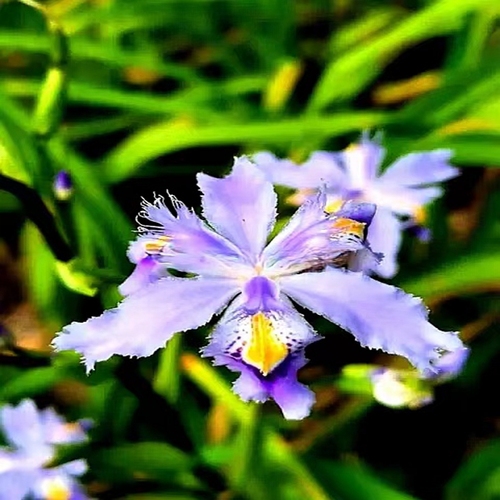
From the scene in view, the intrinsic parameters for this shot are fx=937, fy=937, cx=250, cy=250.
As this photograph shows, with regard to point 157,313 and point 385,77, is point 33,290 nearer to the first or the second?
point 385,77

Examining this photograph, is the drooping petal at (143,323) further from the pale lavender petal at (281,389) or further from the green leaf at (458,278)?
the green leaf at (458,278)

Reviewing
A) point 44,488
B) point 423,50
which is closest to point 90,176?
point 44,488

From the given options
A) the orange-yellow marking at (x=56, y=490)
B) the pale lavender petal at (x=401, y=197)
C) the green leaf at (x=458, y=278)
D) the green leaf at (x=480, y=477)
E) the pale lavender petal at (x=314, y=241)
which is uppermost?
the green leaf at (x=458, y=278)

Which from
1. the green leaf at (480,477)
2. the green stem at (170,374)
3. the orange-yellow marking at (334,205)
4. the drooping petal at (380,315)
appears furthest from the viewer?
the green leaf at (480,477)

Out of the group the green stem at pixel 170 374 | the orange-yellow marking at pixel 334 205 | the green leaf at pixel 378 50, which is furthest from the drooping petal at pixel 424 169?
the green leaf at pixel 378 50

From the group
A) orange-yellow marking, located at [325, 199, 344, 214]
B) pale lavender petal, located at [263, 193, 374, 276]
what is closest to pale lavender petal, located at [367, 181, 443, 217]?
orange-yellow marking, located at [325, 199, 344, 214]

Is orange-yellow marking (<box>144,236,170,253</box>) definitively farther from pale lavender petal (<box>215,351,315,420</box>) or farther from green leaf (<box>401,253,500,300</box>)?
green leaf (<box>401,253,500,300</box>)

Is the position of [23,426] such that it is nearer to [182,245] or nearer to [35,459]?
[35,459]
